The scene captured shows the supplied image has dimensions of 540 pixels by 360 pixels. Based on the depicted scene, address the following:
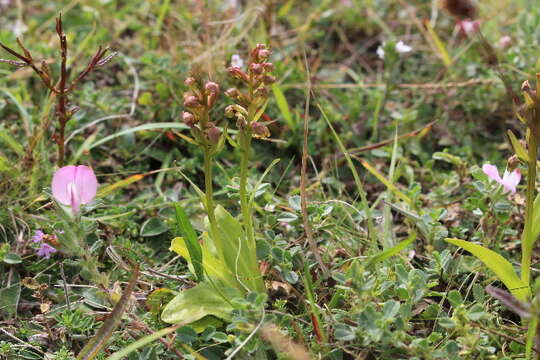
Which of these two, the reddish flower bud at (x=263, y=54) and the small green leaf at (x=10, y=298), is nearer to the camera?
the reddish flower bud at (x=263, y=54)

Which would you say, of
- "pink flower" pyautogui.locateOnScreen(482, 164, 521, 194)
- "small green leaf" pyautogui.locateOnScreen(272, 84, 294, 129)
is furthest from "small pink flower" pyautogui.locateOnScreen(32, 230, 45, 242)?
"pink flower" pyautogui.locateOnScreen(482, 164, 521, 194)

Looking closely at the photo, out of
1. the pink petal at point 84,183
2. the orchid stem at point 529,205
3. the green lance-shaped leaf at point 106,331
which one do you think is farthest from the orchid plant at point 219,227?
the orchid stem at point 529,205

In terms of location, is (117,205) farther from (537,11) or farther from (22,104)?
(537,11)

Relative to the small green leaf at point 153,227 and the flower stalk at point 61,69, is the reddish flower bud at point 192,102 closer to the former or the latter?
the flower stalk at point 61,69

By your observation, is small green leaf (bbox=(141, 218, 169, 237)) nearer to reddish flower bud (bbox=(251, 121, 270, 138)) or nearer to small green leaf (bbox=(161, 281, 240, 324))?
small green leaf (bbox=(161, 281, 240, 324))

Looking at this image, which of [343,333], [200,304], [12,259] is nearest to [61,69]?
[12,259]

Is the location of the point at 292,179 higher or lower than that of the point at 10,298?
lower

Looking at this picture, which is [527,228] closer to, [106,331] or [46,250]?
A: [106,331]
